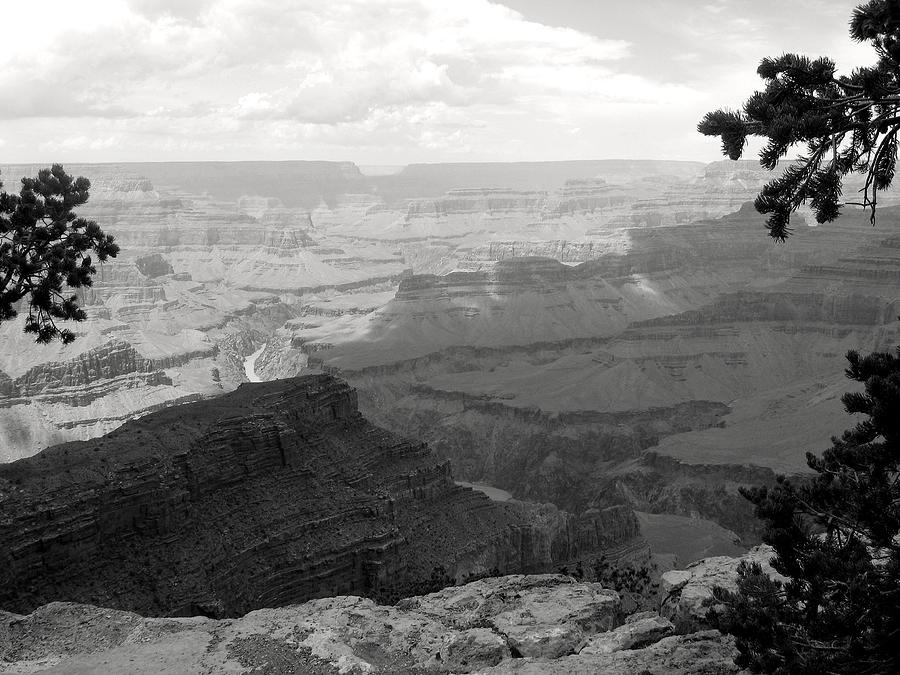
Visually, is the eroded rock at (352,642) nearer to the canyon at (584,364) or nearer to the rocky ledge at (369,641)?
the rocky ledge at (369,641)

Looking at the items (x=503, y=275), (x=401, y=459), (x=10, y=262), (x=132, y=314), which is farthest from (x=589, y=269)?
(x=10, y=262)

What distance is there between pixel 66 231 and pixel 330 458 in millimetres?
26336

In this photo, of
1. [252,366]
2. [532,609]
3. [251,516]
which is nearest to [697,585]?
[532,609]

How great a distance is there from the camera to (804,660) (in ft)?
43.4

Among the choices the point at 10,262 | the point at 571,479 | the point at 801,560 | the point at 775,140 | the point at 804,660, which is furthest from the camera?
the point at 571,479

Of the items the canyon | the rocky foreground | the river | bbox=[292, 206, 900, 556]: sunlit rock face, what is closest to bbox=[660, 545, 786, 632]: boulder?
the rocky foreground

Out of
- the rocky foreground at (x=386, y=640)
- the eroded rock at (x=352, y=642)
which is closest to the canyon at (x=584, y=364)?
the rocky foreground at (x=386, y=640)

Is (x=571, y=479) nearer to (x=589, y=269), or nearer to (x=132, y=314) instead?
(x=589, y=269)

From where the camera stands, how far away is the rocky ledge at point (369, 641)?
2108 cm

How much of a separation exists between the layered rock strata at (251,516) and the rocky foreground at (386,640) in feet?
29.7

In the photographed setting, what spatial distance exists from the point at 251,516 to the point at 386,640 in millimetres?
19620

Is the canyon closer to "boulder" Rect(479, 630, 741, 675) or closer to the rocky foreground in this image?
the rocky foreground

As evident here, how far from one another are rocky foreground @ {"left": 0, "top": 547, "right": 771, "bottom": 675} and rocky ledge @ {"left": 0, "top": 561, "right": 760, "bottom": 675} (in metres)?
0.03

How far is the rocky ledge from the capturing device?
21078 mm
